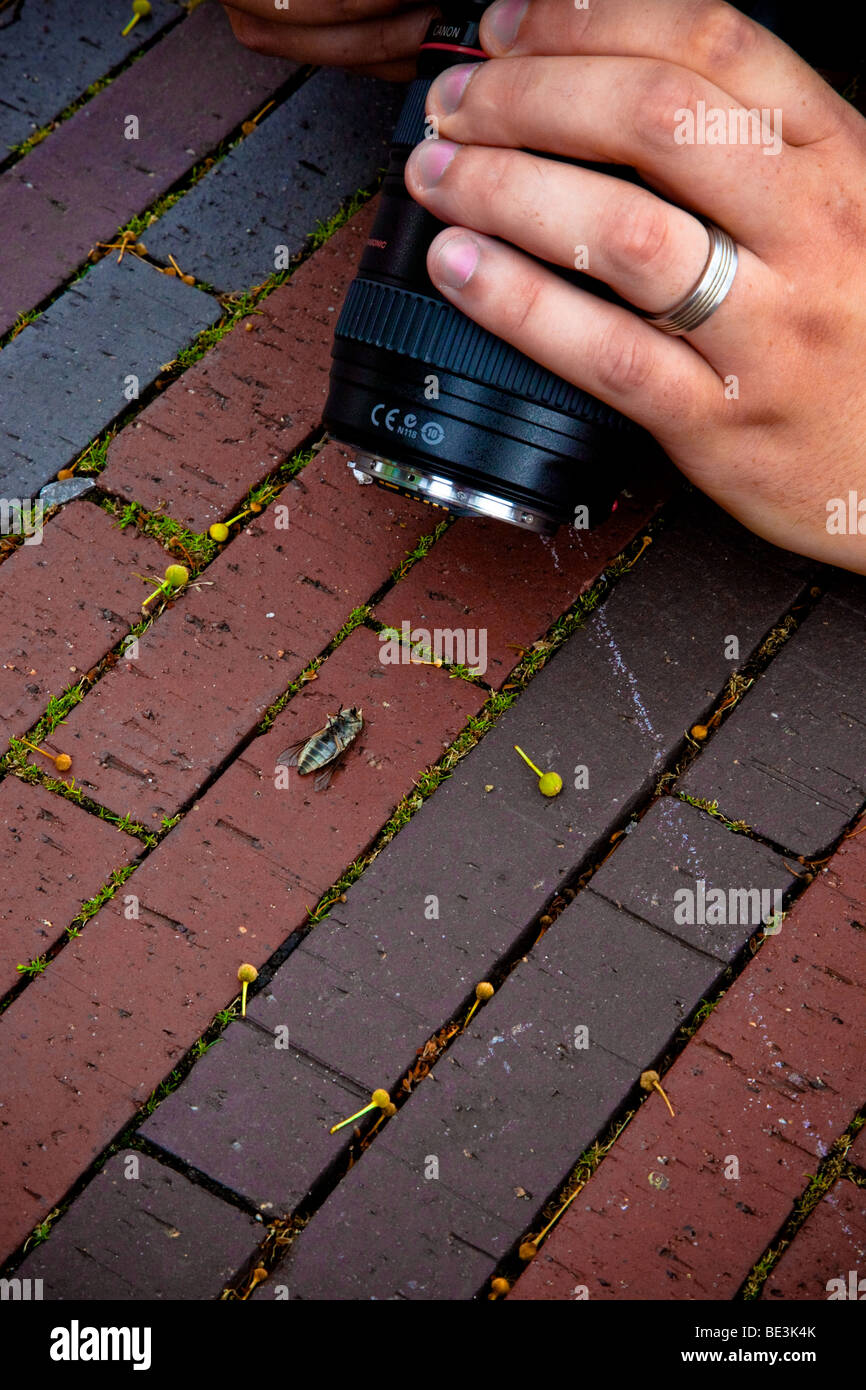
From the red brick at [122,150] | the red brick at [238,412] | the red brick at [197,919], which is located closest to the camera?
the red brick at [197,919]

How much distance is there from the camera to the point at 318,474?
97.1 inches

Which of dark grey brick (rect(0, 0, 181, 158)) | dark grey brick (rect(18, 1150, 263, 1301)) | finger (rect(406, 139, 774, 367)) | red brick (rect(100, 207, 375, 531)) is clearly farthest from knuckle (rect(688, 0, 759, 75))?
dark grey brick (rect(18, 1150, 263, 1301))

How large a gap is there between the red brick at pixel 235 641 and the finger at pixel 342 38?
74 cm

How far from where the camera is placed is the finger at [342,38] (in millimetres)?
2129

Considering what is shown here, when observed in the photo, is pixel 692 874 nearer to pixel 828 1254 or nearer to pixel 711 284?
pixel 828 1254

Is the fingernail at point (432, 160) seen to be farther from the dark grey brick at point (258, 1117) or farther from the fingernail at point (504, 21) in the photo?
the dark grey brick at point (258, 1117)

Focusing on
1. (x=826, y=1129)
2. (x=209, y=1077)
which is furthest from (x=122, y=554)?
(x=826, y=1129)

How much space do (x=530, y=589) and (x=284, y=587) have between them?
496mm

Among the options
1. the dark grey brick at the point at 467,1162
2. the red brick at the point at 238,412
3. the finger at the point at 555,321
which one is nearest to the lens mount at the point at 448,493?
the finger at the point at 555,321

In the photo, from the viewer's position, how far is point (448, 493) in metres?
1.88

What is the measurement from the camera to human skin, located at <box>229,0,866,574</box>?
1648 millimetres

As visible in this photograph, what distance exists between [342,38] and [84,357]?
860 mm

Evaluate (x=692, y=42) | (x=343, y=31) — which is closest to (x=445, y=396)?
(x=692, y=42)

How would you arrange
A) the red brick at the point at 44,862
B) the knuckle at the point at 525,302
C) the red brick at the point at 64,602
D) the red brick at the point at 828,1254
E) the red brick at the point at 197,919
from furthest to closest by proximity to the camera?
the red brick at the point at 64,602
the red brick at the point at 44,862
the red brick at the point at 197,919
the red brick at the point at 828,1254
the knuckle at the point at 525,302
